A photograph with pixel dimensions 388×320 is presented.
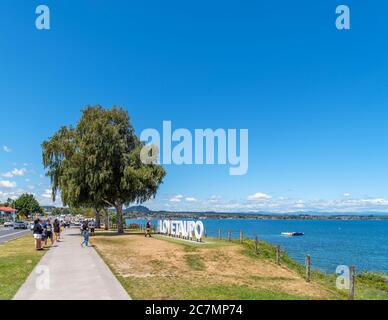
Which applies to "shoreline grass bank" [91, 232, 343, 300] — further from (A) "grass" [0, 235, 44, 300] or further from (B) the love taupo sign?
(B) the love taupo sign

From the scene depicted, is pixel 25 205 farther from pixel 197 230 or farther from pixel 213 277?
pixel 213 277

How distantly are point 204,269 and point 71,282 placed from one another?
9169mm

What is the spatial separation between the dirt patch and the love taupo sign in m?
4.93

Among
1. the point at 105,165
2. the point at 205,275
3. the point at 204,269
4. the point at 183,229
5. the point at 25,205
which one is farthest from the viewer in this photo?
the point at 25,205

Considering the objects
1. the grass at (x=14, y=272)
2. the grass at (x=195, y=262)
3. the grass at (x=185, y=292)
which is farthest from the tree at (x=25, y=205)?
the grass at (x=185, y=292)

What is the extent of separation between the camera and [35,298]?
11641 mm

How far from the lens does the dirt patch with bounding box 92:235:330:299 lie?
56.6 feet

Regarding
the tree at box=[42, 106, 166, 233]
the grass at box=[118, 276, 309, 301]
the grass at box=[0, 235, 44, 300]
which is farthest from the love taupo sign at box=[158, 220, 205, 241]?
the grass at box=[118, 276, 309, 301]

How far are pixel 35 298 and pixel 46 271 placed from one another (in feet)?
18.7

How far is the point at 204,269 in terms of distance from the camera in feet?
71.7

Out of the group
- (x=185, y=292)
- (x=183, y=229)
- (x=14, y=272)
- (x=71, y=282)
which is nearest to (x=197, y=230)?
(x=183, y=229)

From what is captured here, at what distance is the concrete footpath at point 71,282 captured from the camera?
11.9m

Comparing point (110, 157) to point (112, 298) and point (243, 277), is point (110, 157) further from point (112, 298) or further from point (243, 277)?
point (112, 298)
